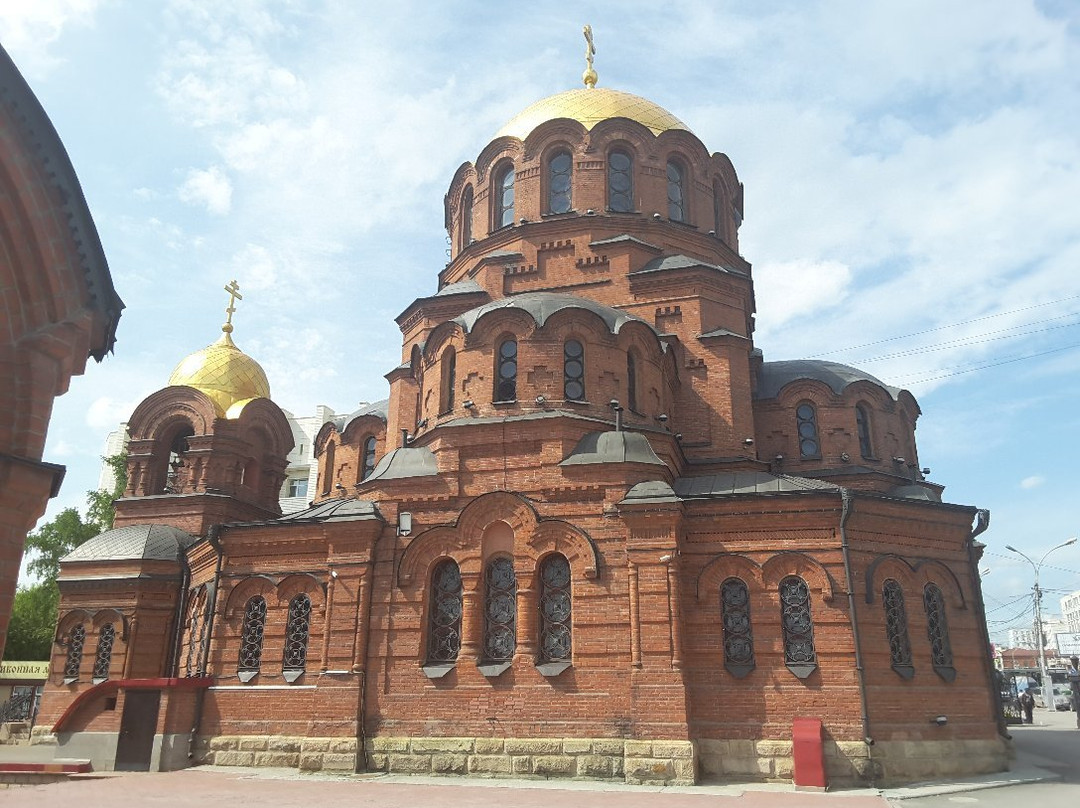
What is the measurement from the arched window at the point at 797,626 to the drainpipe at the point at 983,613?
3.69 m

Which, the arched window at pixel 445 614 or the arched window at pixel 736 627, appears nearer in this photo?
the arched window at pixel 736 627

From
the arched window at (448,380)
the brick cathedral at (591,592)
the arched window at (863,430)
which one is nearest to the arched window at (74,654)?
the brick cathedral at (591,592)

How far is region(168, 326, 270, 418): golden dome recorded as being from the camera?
21.8m

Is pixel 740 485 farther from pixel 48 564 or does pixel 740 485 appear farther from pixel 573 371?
pixel 48 564

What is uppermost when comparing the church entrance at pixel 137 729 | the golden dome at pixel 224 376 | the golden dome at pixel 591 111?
the golden dome at pixel 591 111

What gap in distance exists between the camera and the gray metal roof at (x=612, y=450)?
13.7 m

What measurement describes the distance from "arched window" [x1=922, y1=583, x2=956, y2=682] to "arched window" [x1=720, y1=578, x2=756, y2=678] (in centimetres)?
309

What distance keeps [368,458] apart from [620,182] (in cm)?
912

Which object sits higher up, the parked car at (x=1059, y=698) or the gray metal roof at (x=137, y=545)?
the gray metal roof at (x=137, y=545)

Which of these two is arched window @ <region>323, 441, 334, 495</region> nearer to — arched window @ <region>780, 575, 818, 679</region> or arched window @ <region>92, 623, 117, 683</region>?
arched window @ <region>92, 623, 117, 683</region>

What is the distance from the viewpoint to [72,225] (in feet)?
18.3

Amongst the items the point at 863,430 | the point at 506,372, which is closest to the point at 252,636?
the point at 506,372

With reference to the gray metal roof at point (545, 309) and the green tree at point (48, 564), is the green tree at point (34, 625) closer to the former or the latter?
the green tree at point (48, 564)

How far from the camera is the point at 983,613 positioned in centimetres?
1497
